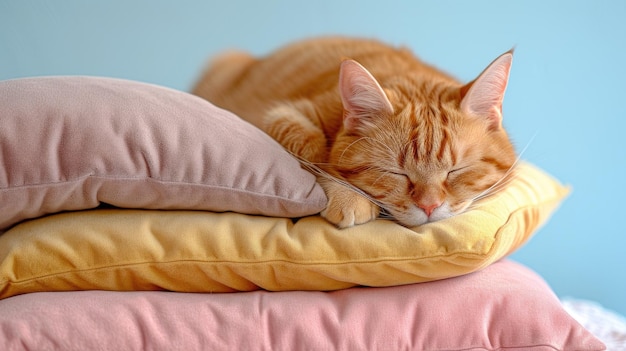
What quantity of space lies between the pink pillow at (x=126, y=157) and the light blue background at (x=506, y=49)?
109cm

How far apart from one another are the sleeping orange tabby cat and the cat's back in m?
0.13

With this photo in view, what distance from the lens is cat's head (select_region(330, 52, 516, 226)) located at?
54.7 inches

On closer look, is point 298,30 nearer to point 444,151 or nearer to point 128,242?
point 444,151

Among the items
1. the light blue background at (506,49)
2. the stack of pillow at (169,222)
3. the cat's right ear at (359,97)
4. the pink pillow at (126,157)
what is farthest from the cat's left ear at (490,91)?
the light blue background at (506,49)

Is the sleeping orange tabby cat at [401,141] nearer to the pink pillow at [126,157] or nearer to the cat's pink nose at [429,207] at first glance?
the cat's pink nose at [429,207]

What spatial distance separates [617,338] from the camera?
5.23 ft

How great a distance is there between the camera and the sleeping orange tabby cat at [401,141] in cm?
138

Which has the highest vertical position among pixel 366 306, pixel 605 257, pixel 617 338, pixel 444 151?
pixel 444 151

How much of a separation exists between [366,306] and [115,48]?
1.55m

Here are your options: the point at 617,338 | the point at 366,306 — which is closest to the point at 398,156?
the point at 366,306

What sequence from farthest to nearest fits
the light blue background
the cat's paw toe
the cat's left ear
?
the light blue background → the cat's left ear → the cat's paw toe

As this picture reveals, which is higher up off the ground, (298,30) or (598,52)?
(598,52)

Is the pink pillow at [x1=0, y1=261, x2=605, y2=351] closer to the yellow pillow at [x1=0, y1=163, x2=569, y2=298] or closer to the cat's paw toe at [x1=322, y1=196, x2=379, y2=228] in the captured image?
the yellow pillow at [x1=0, y1=163, x2=569, y2=298]

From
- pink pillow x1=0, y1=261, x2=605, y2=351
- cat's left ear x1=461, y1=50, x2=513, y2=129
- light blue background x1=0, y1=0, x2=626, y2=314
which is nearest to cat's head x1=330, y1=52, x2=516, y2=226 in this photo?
cat's left ear x1=461, y1=50, x2=513, y2=129
